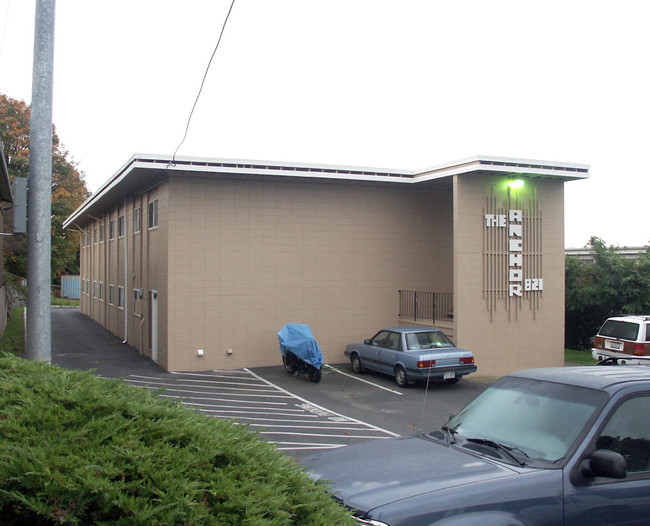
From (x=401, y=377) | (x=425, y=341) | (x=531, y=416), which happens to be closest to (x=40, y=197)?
(x=531, y=416)

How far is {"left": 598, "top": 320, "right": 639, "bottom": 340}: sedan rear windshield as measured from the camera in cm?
1800

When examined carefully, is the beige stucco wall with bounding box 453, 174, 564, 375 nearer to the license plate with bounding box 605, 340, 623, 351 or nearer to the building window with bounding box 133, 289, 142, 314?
the license plate with bounding box 605, 340, 623, 351

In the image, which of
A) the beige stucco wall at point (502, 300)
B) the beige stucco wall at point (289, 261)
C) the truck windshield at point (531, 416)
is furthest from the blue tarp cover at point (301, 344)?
the truck windshield at point (531, 416)

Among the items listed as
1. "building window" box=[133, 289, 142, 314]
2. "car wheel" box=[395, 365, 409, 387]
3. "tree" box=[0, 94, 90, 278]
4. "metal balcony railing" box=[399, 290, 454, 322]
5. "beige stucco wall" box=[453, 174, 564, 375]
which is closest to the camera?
"car wheel" box=[395, 365, 409, 387]

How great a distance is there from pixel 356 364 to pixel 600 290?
12.2 metres

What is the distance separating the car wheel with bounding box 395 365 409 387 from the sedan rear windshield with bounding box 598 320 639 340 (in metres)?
6.63

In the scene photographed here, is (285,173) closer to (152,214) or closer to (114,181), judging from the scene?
(152,214)

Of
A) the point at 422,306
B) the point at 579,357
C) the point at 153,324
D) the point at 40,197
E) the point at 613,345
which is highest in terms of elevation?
the point at 40,197

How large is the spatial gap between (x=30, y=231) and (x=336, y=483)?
4668 mm

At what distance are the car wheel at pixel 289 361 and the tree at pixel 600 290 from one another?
14.0 meters

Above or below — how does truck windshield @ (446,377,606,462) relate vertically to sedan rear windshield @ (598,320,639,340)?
above

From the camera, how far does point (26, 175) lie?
3769cm

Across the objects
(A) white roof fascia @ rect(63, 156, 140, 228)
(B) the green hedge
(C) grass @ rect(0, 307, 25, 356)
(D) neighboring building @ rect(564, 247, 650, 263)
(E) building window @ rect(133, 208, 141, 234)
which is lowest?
(C) grass @ rect(0, 307, 25, 356)

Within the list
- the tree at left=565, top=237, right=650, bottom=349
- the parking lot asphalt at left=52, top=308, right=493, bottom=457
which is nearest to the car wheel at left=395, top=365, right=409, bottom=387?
the parking lot asphalt at left=52, top=308, right=493, bottom=457
